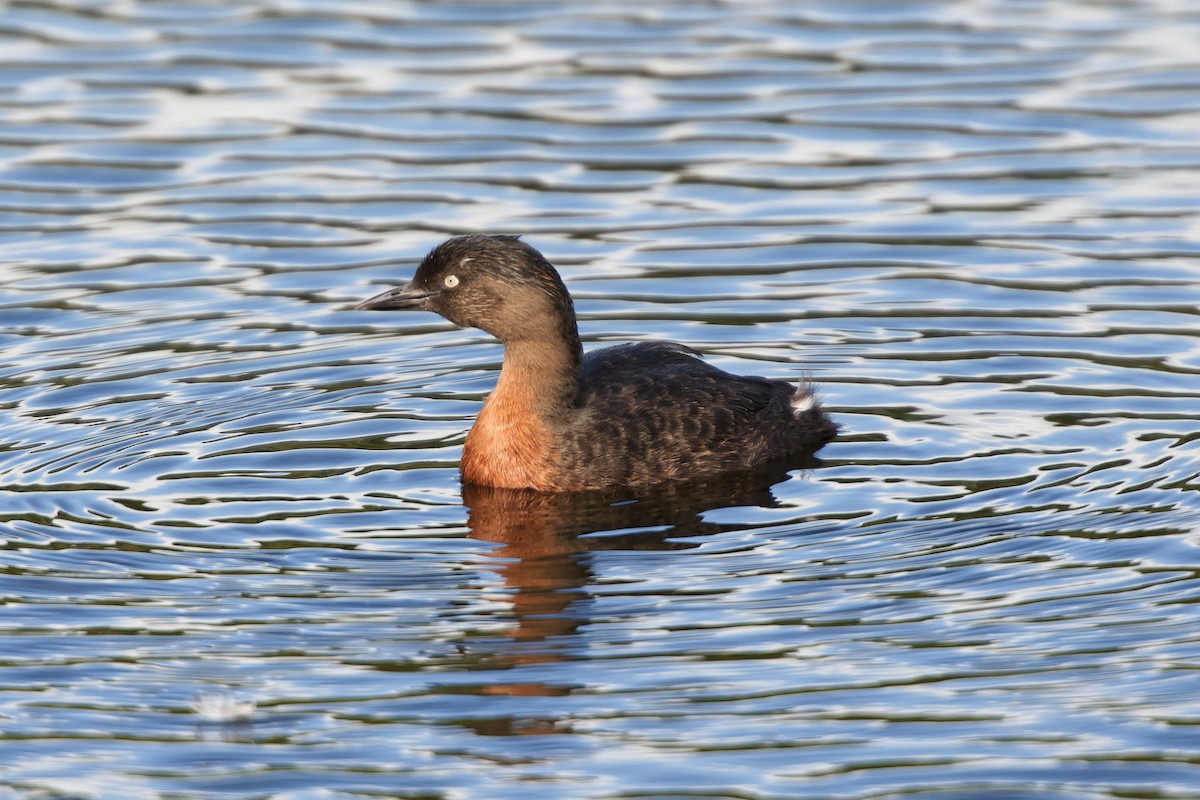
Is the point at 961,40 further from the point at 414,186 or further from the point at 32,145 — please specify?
the point at 32,145

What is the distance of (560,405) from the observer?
11.0 meters

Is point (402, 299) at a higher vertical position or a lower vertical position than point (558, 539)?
higher

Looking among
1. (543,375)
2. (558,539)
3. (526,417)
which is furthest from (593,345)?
(558,539)

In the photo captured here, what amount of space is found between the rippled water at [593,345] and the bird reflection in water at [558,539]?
33 mm

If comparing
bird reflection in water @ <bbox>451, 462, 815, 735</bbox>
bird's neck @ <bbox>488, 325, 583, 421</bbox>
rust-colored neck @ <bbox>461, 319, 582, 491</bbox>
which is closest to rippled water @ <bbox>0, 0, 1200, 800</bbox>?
bird reflection in water @ <bbox>451, 462, 815, 735</bbox>

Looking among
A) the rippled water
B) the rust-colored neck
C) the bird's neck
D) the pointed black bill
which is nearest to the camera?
the rippled water

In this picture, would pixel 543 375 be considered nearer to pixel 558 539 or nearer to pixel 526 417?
pixel 526 417

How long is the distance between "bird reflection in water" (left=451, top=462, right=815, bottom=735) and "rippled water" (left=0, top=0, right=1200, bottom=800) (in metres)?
0.03

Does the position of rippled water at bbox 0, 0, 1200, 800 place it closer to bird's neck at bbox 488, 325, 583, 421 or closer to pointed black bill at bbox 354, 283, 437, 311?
bird's neck at bbox 488, 325, 583, 421

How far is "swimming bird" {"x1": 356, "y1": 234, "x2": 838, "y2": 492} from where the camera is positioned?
10.8 meters

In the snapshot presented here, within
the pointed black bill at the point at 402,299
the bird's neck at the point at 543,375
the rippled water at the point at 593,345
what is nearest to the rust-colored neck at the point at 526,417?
the bird's neck at the point at 543,375

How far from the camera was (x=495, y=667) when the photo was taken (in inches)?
326

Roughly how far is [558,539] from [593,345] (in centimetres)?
337

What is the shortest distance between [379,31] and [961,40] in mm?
5334
